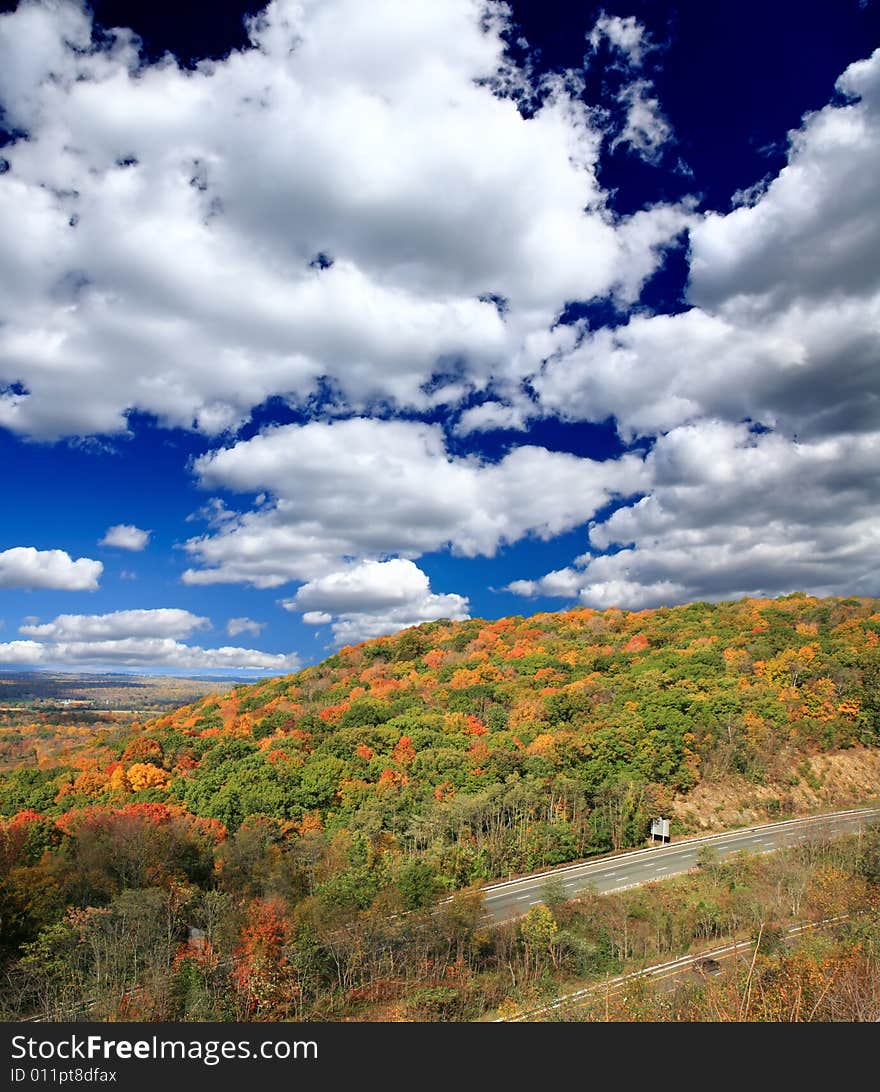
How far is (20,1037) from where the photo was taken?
55.1 ft

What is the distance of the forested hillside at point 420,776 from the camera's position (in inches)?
1912

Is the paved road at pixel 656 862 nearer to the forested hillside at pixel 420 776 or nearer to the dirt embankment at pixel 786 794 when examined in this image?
the dirt embankment at pixel 786 794

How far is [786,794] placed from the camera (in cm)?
7800

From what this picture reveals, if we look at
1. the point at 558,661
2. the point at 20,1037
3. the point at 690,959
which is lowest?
the point at 690,959

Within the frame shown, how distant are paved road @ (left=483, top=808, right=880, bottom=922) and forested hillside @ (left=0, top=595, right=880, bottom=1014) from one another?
3.23 metres

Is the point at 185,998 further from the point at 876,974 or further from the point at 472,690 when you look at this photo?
the point at 472,690

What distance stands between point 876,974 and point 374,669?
387 feet

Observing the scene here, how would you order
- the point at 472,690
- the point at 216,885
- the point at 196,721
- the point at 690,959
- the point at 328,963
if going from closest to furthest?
the point at 328,963, the point at 690,959, the point at 216,885, the point at 472,690, the point at 196,721

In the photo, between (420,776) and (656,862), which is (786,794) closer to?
(656,862)

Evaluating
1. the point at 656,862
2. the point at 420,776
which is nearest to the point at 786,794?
the point at 656,862

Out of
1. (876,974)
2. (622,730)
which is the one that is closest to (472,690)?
(622,730)

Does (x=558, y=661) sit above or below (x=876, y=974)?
above

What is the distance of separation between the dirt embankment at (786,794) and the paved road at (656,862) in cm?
272

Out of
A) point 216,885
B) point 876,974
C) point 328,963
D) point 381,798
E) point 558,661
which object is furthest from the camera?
point 558,661
